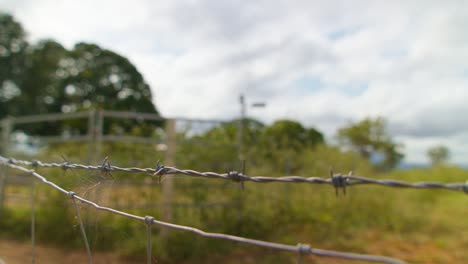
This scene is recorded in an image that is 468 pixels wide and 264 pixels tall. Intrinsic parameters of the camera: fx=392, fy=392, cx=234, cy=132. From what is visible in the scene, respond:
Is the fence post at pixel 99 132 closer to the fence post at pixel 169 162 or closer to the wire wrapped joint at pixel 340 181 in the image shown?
the fence post at pixel 169 162

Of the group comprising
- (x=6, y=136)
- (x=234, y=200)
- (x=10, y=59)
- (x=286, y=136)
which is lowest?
(x=234, y=200)

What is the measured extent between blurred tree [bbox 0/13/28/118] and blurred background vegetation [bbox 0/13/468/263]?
11.8 metres

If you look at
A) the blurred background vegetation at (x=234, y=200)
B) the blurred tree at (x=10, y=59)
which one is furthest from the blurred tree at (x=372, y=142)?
the blurred tree at (x=10, y=59)

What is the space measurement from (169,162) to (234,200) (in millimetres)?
1181

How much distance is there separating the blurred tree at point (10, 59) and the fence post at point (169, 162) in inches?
620

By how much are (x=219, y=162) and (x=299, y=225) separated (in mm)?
→ 1819

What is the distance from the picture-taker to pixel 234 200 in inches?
231

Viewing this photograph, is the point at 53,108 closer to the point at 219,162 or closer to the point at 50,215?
the point at 50,215

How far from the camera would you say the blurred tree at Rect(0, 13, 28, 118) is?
18.1 metres

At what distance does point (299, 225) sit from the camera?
658 cm

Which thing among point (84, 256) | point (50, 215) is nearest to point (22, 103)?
point (50, 215)

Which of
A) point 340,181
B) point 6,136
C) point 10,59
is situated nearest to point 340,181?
point 340,181

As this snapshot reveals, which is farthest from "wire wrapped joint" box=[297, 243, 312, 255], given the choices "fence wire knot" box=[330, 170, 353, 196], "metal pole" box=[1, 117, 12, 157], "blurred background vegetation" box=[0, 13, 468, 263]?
"metal pole" box=[1, 117, 12, 157]

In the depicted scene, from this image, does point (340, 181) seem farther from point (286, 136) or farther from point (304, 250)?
point (286, 136)
